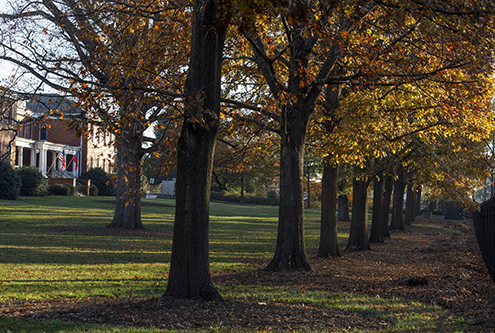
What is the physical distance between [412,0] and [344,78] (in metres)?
3.98

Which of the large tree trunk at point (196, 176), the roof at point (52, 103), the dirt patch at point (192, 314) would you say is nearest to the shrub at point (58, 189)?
the roof at point (52, 103)

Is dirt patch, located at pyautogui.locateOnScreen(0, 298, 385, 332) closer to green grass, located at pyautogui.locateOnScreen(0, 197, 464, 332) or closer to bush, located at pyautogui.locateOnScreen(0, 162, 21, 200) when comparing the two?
green grass, located at pyautogui.locateOnScreen(0, 197, 464, 332)

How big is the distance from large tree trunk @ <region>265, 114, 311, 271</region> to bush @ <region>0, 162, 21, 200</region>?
88.1ft

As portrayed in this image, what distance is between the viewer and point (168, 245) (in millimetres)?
18469

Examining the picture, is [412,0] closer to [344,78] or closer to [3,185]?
[344,78]

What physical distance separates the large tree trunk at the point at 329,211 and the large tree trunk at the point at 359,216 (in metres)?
3.17

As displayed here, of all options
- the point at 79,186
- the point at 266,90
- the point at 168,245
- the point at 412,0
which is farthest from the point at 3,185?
the point at 412,0

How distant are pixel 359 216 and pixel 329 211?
3.66m

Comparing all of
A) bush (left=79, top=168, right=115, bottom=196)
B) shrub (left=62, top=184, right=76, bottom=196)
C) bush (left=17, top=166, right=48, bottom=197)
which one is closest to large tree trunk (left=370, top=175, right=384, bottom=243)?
bush (left=17, top=166, right=48, bottom=197)

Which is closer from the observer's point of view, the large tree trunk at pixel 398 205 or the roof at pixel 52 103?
the roof at pixel 52 103

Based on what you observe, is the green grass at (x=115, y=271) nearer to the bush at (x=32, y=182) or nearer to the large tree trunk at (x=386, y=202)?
the large tree trunk at (x=386, y=202)

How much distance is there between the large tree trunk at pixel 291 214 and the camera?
39.9 ft

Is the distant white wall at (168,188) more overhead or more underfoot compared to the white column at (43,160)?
more underfoot

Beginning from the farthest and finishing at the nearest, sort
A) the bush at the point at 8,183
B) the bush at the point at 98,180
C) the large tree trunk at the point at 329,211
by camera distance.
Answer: the bush at the point at 98,180 → the bush at the point at 8,183 → the large tree trunk at the point at 329,211
